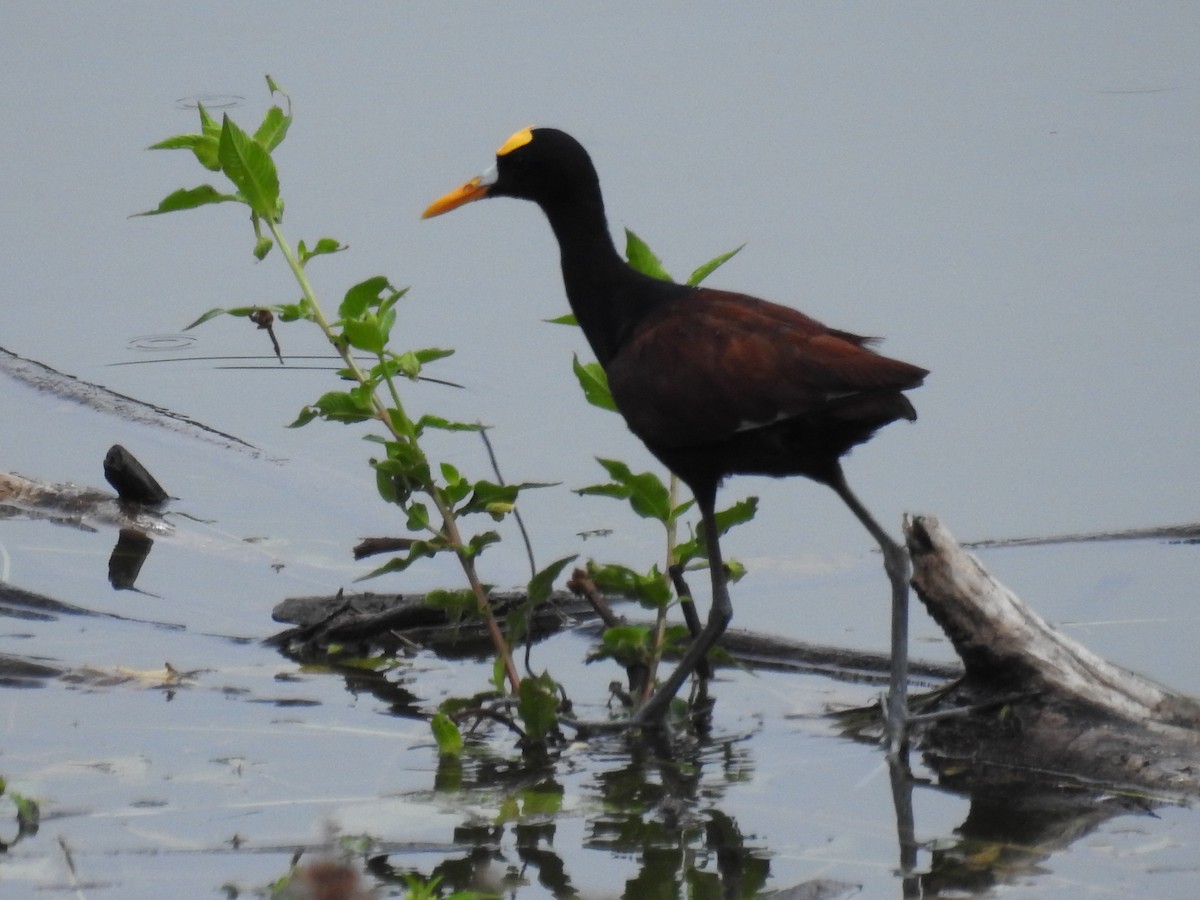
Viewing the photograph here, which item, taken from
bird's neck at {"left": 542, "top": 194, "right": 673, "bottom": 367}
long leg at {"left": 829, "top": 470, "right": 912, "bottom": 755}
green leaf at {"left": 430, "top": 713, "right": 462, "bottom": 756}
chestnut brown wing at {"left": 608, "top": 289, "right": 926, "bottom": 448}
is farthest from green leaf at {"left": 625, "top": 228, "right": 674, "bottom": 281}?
green leaf at {"left": 430, "top": 713, "right": 462, "bottom": 756}

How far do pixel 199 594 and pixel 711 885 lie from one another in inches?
102

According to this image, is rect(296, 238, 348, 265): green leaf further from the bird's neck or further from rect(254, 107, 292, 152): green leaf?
the bird's neck

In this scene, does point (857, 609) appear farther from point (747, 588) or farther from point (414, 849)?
point (414, 849)

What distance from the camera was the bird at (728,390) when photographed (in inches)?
196

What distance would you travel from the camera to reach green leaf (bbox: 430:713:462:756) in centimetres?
498

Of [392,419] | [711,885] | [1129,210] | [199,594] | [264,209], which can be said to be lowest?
[711,885]

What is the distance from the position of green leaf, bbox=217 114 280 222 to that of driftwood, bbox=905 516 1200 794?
1890mm

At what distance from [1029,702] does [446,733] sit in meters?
1.48

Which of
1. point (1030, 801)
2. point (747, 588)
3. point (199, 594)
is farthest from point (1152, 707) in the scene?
point (199, 594)

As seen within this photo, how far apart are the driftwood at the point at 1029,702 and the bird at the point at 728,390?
0.18m

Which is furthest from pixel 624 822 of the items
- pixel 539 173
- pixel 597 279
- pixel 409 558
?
pixel 539 173

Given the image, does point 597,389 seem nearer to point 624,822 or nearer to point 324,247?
point 324,247

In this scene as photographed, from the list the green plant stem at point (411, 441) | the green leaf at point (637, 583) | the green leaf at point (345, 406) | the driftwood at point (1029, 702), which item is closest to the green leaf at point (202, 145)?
the green plant stem at point (411, 441)

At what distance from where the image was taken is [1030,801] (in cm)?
474
